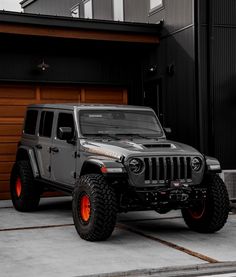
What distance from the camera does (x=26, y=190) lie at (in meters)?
11.1

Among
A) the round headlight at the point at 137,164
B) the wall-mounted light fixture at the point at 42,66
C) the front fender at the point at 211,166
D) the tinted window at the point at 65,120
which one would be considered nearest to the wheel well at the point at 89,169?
the round headlight at the point at 137,164

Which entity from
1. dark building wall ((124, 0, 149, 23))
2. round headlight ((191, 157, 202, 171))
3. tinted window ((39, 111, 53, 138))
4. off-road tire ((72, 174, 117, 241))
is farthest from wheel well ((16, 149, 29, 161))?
dark building wall ((124, 0, 149, 23))

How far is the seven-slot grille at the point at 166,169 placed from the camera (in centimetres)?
850

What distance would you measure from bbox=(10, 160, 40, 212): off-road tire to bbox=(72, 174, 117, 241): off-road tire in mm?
2801

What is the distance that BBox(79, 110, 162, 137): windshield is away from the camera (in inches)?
388

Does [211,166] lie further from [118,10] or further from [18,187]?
[118,10]

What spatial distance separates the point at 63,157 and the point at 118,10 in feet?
25.3

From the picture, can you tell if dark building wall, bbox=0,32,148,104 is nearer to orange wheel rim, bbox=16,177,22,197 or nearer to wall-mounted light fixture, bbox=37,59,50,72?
wall-mounted light fixture, bbox=37,59,50,72

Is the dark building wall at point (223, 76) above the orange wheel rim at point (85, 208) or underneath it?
above

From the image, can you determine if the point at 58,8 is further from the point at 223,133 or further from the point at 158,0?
the point at 223,133

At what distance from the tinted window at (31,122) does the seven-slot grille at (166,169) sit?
3.79m

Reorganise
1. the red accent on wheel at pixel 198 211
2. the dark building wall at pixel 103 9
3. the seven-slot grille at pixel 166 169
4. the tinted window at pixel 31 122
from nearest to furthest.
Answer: the seven-slot grille at pixel 166 169 → the red accent on wheel at pixel 198 211 → the tinted window at pixel 31 122 → the dark building wall at pixel 103 9

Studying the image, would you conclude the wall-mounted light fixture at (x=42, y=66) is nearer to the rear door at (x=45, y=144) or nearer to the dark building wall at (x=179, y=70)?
the rear door at (x=45, y=144)

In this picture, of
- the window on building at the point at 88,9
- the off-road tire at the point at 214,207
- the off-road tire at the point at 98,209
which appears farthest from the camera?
the window on building at the point at 88,9
